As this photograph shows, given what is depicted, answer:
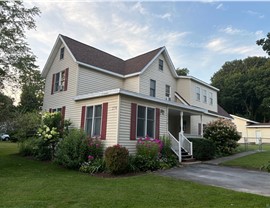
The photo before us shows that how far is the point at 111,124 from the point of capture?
35.6 feet

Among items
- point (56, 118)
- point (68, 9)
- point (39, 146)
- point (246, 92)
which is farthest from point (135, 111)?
point (246, 92)

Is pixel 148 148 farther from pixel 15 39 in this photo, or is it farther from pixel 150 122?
pixel 15 39

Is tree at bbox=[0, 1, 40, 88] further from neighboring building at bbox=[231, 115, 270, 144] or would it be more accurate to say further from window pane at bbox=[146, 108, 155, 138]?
neighboring building at bbox=[231, 115, 270, 144]

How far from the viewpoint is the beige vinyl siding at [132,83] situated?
54.0ft

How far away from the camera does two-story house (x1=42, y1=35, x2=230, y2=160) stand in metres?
11.1

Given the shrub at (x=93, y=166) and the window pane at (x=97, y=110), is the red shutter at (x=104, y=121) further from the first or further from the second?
the shrub at (x=93, y=166)

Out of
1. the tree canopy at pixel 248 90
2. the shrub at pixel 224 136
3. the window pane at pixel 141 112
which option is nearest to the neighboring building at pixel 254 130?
the tree canopy at pixel 248 90

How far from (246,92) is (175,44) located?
107ft

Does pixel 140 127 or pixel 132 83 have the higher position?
pixel 132 83

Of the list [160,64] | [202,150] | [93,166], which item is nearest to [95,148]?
[93,166]

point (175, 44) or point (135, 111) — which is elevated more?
point (175, 44)

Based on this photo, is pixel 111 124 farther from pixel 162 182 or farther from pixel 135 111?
pixel 162 182

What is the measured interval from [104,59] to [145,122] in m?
7.83

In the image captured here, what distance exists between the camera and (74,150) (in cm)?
1057
